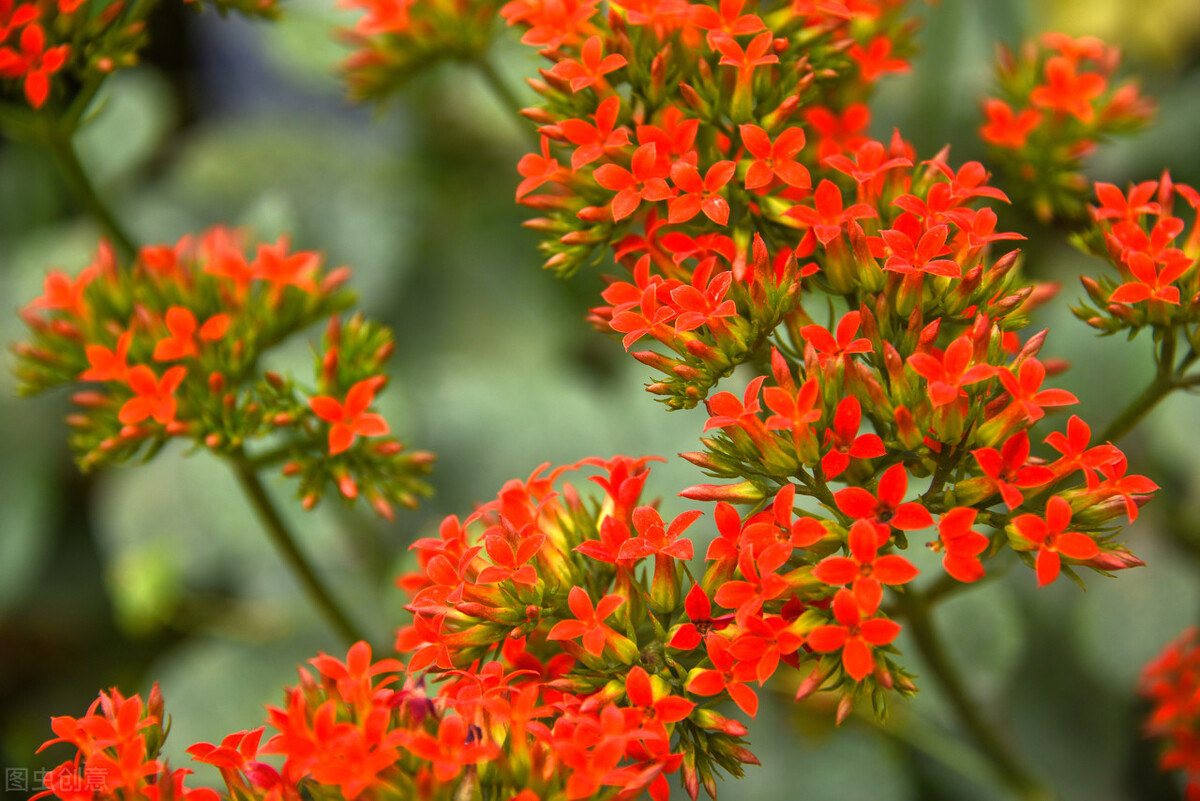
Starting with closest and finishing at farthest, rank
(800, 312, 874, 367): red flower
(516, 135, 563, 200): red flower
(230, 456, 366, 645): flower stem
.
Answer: (800, 312, 874, 367): red flower
(516, 135, 563, 200): red flower
(230, 456, 366, 645): flower stem

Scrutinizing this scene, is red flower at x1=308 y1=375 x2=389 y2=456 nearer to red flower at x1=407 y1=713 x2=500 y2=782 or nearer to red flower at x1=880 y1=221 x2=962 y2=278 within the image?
red flower at x1=407 y1=713 x2=500 y2=782

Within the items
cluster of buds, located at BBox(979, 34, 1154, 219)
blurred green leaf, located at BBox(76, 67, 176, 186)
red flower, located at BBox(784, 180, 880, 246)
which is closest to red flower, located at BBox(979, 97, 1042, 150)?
cluster of buds, located at BBox(979, 34, 1154, 219)

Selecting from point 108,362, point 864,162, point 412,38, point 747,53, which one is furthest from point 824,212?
point 108,362

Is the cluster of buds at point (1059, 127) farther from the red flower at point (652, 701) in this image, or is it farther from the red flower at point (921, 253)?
the red flower at point (652, 701)

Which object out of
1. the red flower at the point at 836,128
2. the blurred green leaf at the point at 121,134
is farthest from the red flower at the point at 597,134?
the blurred green leaf at the point at 121,134

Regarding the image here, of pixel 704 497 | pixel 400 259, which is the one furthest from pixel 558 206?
pixel 400 259

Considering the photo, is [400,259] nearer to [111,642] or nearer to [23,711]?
[111,642]

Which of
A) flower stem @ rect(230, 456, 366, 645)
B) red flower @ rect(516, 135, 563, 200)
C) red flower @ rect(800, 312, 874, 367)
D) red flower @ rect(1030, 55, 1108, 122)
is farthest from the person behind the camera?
flower stem @ rect(230, 456, 366, 645)
